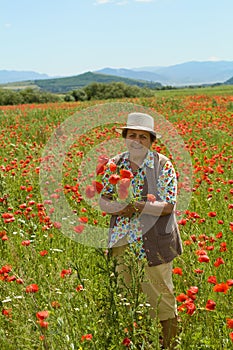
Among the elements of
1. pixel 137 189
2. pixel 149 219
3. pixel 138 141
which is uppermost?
pixel 138 141

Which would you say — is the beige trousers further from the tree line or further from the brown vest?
the tree line

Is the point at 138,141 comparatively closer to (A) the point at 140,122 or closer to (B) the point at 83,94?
(A) the point at 140,122

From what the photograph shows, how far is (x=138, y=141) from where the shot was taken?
293 centimetres

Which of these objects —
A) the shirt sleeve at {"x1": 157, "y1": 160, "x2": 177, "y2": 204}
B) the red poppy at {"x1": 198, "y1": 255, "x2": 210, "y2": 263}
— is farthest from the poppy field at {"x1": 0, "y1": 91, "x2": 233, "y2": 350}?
the shirt sleeve at {"x1": 157, "y1": 160, "x2": 177, "y2": 204}

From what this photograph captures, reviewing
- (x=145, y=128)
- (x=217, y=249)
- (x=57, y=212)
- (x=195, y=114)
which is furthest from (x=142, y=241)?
(x=195, y=114)

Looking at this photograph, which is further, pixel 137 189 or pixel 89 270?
pixel 89 270

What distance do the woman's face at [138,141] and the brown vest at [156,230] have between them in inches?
3.8

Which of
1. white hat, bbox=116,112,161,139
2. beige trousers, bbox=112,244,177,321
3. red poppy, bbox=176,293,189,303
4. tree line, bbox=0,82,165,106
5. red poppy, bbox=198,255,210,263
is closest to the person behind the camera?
red poppy, bbox=176,293,189,303

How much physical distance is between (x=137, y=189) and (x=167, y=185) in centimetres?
20

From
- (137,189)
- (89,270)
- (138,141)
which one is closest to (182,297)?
(137,189)

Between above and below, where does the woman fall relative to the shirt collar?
below

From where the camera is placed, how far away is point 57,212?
4812 mm

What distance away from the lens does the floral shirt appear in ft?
9.48

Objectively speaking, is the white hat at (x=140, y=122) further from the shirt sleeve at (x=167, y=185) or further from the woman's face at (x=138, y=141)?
the shirt sleeve at (x=167, y=185)
